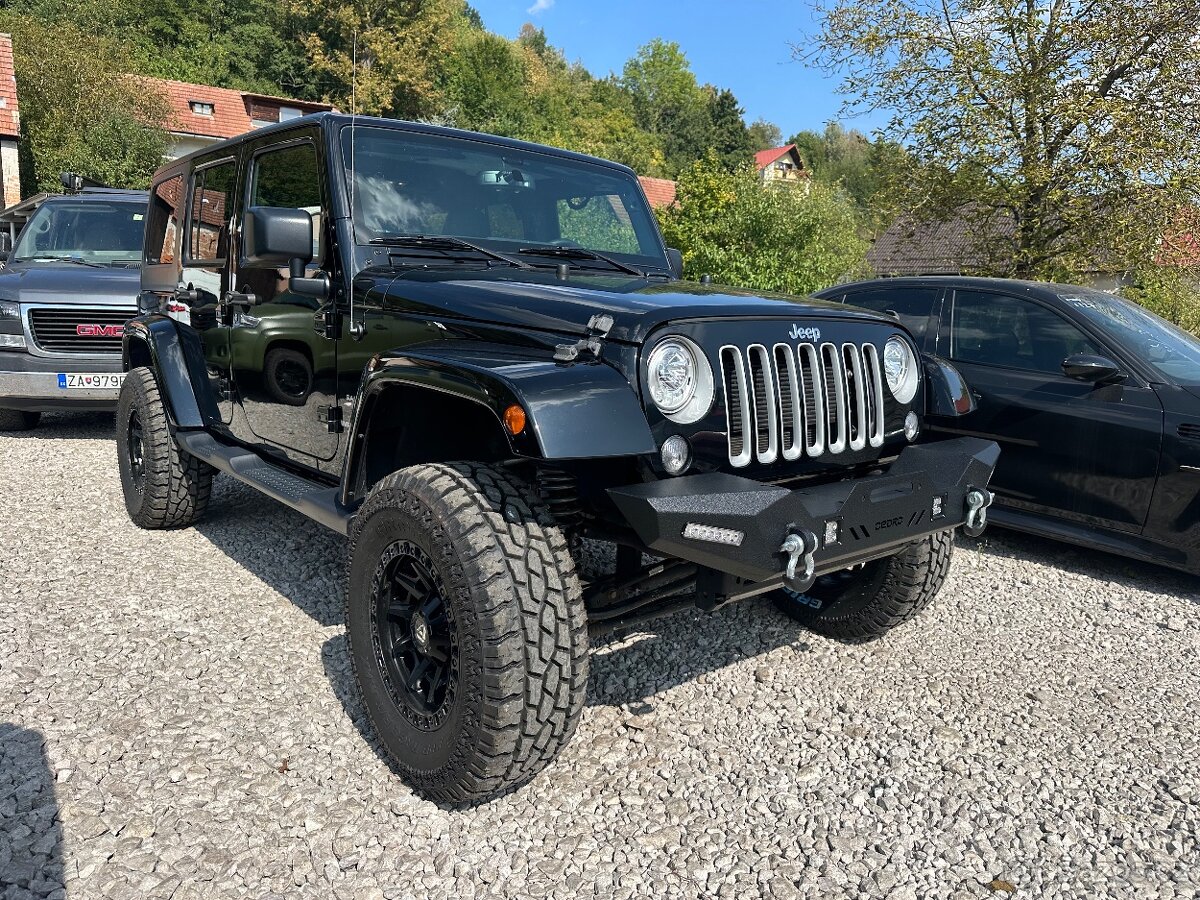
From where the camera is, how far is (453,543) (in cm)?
224

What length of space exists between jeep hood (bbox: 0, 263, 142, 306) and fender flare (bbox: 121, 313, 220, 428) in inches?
112

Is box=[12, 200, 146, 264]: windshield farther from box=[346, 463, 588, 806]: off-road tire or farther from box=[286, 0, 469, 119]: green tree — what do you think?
box=[286, 0, 469, 119]: green tree

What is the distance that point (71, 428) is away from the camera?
8.14 m

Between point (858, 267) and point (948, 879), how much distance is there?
14743 millimetres

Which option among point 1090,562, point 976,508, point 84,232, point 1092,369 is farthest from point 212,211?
point 1090,562

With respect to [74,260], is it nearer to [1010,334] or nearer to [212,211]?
[212,211]

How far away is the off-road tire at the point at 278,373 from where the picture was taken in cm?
346

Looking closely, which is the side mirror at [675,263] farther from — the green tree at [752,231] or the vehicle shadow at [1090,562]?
the green tree at [752,231]

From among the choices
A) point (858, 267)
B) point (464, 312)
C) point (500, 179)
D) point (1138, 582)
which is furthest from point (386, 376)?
point (858, 267)

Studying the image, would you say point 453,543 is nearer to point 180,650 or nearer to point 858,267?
point 180,650

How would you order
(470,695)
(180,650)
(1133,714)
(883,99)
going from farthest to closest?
(883,99) → (180,650) → (1133,714) → (470,695)

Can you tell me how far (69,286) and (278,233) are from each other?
530 cm

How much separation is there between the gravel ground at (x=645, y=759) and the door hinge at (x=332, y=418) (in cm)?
89

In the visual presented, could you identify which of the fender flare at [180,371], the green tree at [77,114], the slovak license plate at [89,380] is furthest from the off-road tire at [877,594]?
the green tree at [77,114]
